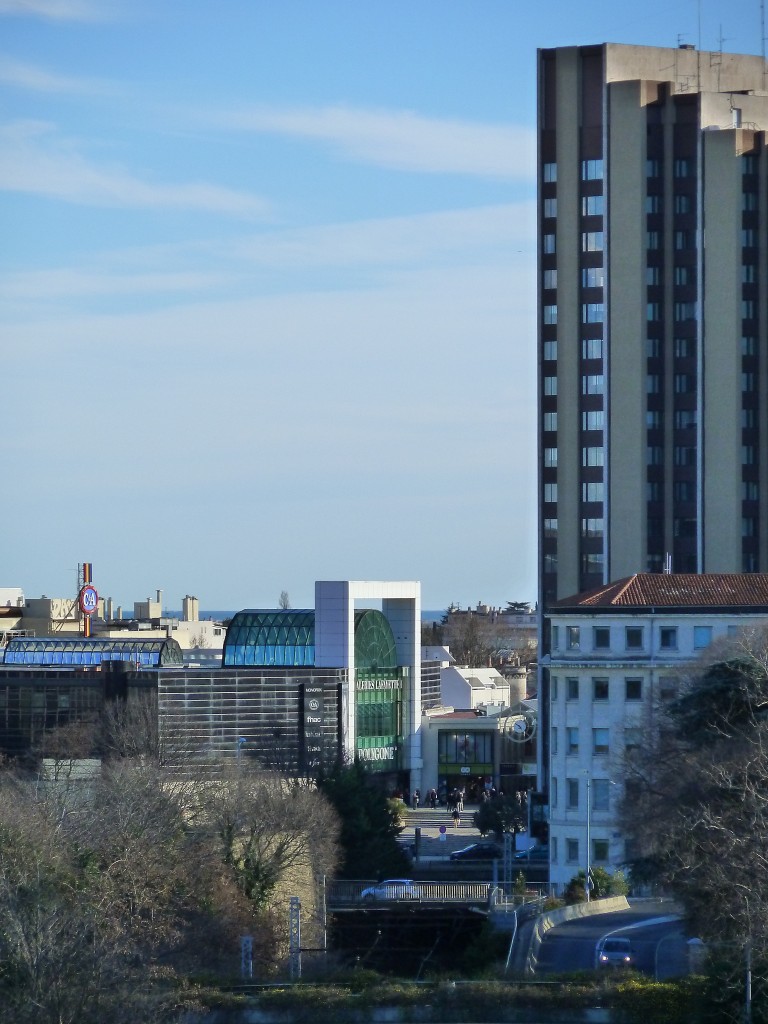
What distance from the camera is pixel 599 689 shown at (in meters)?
90.8

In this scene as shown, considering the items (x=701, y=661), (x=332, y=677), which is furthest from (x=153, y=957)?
(x=332, y=677)

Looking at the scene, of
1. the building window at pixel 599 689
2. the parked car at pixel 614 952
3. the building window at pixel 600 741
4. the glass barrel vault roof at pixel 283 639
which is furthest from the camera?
the glass barrel vault roof at pixel 283 639

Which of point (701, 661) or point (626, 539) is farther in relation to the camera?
point (626, 539)

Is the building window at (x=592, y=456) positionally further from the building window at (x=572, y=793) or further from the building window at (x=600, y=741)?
the building window at (x=572, y=793)

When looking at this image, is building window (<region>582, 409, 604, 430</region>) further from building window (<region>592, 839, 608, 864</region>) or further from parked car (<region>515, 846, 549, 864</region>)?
building window (<region>592, 839, 608, 864</region>)

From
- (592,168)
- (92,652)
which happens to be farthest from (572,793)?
(592,168)

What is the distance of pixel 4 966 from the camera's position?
135ft

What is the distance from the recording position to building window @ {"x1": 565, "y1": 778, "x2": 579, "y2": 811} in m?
89.9

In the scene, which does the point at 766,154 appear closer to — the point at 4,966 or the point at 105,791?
the point at 105,791

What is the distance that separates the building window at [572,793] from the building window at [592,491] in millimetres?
33574

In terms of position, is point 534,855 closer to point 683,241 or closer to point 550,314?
point 550,314

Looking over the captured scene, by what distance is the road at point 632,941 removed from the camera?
5800 cm

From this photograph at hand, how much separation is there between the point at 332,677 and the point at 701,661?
52.1 metres

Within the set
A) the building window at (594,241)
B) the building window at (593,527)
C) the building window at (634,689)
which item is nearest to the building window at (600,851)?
the building window at (634,689)
